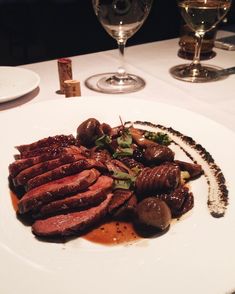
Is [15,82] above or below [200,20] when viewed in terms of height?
below

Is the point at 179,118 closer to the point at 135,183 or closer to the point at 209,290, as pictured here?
the point at 135,183

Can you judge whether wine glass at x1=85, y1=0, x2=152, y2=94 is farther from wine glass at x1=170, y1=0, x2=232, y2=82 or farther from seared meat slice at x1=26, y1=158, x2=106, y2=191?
seared meat slice at x1=26, y1=158, x2=106, y2=191

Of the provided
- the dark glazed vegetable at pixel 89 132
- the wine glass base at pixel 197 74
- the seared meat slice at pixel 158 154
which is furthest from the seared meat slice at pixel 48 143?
the wine glass base at pixel 197 74

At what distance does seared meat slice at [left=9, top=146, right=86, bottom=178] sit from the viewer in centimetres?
147

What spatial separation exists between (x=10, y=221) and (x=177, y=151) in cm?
81

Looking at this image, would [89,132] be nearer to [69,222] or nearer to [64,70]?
[69,222]

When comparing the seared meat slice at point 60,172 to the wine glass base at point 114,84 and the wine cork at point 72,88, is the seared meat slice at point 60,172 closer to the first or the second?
the wine cork at point 72,88

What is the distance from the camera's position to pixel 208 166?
151 centimetres

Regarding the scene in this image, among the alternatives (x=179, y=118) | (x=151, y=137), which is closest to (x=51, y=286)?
(x=151, y=137)

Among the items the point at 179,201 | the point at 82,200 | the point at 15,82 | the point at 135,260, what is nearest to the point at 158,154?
the point at 179,201

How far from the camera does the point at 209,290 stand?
88cm

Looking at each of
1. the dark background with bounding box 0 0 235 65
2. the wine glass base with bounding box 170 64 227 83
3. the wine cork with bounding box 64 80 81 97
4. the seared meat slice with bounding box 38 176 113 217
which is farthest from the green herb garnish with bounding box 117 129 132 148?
the dark background with bounding box 0 0 235 65

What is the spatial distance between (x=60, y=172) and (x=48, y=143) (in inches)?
8.5

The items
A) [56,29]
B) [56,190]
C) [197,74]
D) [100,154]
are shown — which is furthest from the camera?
[56,29]
